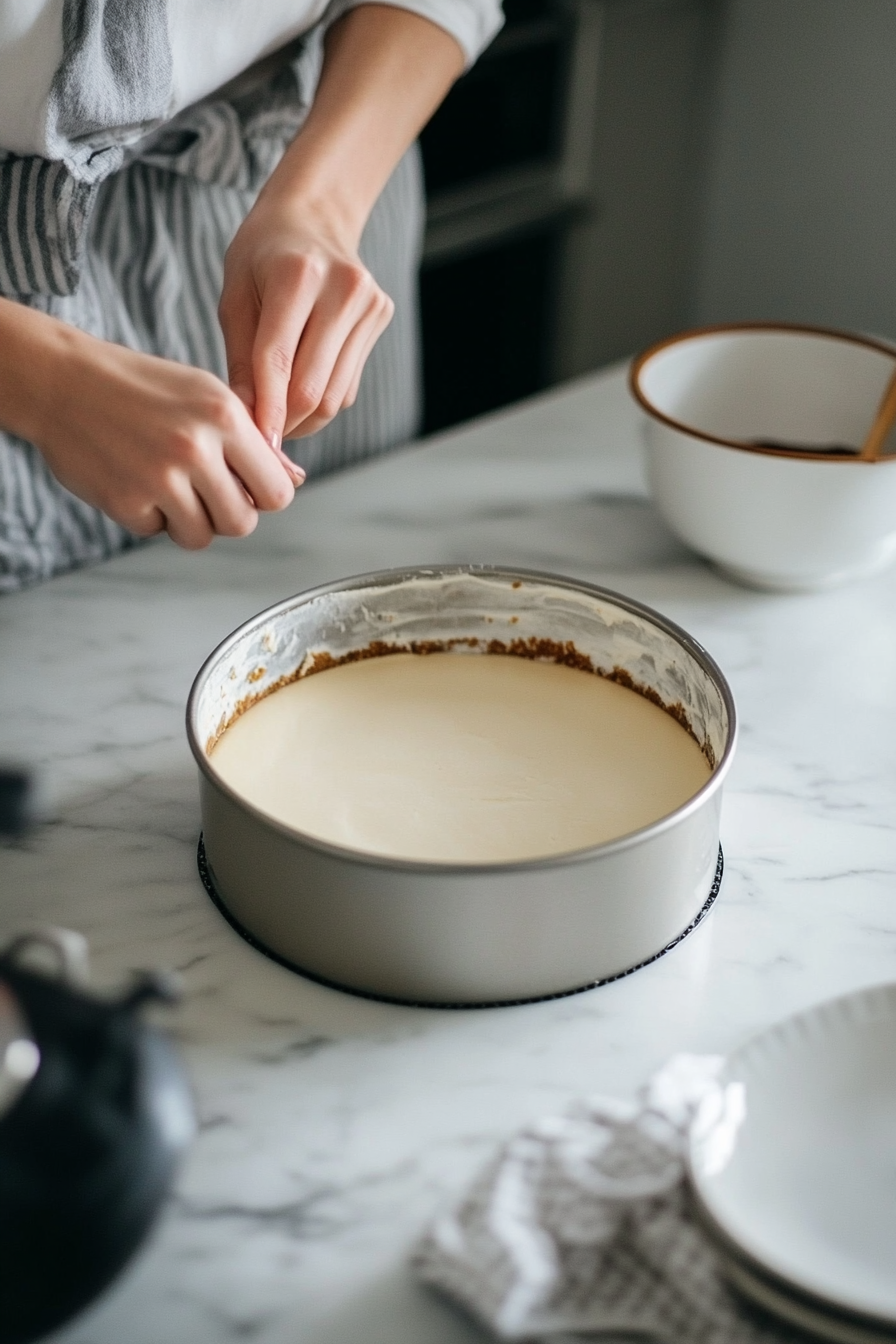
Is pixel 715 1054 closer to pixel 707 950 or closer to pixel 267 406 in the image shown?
pixel 707 950

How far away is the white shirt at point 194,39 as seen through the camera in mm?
799

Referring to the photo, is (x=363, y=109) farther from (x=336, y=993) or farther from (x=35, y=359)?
(x=336, y=993)

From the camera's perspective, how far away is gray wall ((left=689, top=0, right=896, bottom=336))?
2088mm

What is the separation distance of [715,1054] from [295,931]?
0.21 metres

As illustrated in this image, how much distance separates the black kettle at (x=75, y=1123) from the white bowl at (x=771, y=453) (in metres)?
0.64

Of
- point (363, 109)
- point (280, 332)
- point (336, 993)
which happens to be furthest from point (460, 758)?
point (363, 109)

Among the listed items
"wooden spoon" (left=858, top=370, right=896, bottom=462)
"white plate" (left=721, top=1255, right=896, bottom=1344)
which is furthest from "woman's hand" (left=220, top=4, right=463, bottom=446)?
"white plate" (left=721, top=1255, right=896, bottom=1344)

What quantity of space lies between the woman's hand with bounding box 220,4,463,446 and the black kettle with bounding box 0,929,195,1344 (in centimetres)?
44

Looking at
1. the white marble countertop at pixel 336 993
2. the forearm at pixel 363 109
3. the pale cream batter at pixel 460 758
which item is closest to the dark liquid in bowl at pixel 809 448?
the white marble countertop at pixel 336 993

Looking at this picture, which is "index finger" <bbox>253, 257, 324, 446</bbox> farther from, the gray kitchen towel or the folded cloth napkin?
the folded cloth napkin

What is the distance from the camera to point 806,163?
220 cm

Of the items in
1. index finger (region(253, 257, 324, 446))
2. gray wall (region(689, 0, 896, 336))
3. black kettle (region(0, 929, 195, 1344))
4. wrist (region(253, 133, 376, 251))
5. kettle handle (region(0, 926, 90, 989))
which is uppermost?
wrist (region(253, 133, 376, 251))

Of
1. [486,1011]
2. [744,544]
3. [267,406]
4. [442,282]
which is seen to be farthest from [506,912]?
[442,282]

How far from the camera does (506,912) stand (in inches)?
23.9
